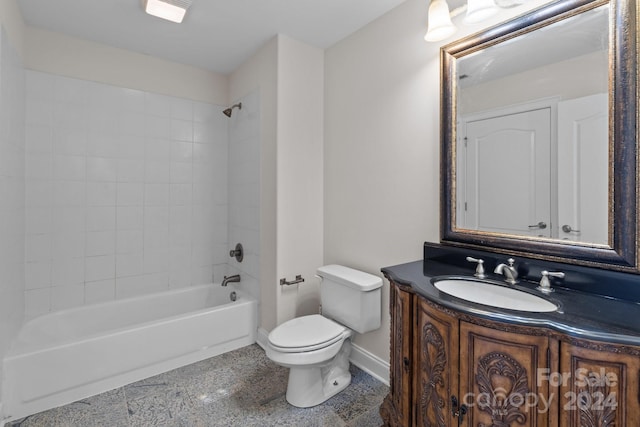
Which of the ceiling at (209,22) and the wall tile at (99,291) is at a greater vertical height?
the ceiling at (209,22)

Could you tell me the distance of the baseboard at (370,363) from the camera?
80.3 inches

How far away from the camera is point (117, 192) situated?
8.54 ft

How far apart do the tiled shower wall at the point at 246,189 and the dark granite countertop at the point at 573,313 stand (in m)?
1.62

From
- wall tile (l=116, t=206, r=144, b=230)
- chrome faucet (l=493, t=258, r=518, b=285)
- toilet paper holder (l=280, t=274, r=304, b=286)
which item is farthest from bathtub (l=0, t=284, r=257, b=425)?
chrome faucet (l=493, t=258, r=518, b=285)

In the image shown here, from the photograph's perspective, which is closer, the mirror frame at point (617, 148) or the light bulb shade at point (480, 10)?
the mirror frame at point (617, 148)

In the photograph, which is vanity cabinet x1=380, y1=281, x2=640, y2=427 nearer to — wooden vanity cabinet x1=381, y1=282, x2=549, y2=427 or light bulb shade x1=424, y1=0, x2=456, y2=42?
wooden vanity cabinet x1=381, y1=282, x2=549, y2=427

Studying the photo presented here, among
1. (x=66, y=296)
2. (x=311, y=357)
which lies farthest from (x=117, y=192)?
(x=311, y=357)

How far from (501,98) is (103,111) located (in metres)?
2.88

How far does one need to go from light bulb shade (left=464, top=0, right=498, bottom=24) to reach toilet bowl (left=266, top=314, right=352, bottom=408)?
69.4 inches

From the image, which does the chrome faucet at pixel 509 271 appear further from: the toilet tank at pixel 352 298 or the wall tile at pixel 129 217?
the wall tile at pixel 129 217

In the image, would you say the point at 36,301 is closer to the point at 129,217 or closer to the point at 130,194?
the point at 129,217

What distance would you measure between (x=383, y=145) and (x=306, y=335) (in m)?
1.29

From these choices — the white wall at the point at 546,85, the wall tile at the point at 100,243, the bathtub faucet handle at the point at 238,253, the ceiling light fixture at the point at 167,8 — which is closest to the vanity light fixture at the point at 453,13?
the white wall at the point at 546,85

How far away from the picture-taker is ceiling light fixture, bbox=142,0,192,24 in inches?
73.7
